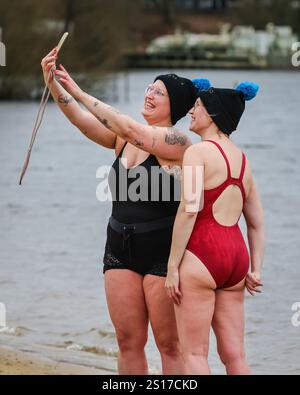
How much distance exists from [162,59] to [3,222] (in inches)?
5235

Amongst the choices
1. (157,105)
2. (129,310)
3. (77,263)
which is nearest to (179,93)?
(157,105)

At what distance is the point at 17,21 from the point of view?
6062 cm

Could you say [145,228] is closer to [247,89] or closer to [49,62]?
[247,89]

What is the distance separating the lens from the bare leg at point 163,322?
276 inches

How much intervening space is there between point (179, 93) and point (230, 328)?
1.30m

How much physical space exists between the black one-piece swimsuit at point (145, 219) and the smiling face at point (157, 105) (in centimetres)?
22

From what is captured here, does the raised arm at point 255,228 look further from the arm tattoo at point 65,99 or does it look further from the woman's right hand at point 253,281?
the arm tattoo at point 65,99

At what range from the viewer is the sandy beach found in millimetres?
8656

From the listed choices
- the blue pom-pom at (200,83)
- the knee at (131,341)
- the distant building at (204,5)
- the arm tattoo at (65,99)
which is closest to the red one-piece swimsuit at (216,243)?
the blue pom-pom at (200,83)

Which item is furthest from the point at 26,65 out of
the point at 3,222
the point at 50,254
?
the point at 50,254

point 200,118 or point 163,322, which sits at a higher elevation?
point 200,118

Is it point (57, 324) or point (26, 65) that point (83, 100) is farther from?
point (26, 65)

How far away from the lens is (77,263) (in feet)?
51.6

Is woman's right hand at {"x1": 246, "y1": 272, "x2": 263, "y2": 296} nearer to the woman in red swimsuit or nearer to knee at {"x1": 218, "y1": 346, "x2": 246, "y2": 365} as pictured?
the woman in red swimsuit
